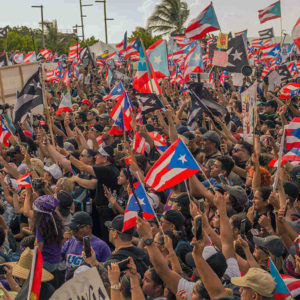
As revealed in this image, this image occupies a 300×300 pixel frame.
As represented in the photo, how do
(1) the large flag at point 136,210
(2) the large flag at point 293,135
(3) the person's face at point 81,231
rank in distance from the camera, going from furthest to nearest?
(2) the large flag at point 293,135
(3) the person's face at point 81,231
(1) the large flag at point 136,210

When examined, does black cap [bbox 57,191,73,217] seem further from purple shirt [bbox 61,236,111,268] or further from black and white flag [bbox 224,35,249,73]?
black and white flag [bbox 224,35,249,73]

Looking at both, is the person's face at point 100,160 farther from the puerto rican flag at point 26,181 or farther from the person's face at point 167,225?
the person's face at point 167,225

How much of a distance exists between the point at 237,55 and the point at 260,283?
8.59 metres

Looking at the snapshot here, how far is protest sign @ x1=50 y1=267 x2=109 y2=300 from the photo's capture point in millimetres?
2865

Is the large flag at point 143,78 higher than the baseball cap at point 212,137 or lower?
higher

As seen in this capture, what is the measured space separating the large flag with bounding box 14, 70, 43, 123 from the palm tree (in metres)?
42.1

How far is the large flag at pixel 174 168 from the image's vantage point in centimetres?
536

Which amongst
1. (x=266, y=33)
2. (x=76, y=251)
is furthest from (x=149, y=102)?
(x=266, y=33)

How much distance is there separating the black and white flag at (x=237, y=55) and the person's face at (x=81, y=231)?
710 centimetres

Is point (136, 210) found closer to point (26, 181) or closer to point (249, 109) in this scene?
point (26, 181)

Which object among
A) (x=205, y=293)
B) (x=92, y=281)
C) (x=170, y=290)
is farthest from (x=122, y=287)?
(x=92, y=281)

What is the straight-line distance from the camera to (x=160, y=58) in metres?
11.8

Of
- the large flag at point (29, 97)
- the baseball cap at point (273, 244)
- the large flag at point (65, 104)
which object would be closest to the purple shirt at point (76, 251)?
the baseball cap at point (273, 244)

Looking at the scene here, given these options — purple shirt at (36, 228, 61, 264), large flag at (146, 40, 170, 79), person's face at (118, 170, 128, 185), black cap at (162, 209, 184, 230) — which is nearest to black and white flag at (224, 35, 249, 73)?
large flag at (146, 40, 170, 79)
